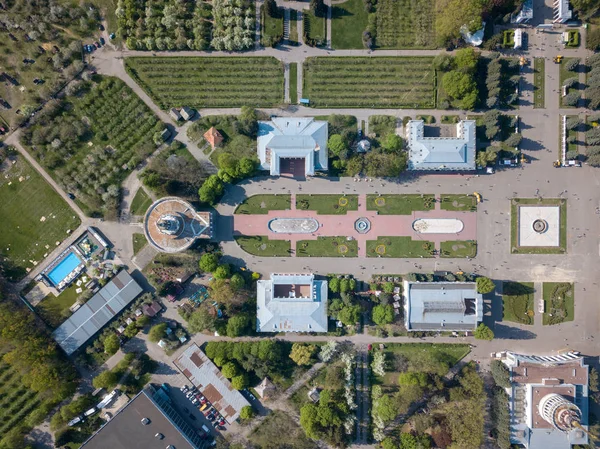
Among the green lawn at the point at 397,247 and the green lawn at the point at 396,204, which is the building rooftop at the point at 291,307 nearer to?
the green lawn at the point at 397,247

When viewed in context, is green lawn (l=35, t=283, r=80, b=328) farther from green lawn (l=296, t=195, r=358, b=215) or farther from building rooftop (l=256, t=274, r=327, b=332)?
green lawn (l=296, t=195, r=358, b=215)

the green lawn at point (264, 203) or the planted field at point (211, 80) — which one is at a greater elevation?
the planted field at point (211, 80)

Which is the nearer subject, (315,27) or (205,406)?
(205,406)

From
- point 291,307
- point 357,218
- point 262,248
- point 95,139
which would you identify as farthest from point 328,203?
point 95,139

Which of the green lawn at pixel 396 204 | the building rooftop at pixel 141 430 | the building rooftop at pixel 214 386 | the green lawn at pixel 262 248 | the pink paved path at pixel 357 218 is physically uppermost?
the green lawn at pixel 396 204

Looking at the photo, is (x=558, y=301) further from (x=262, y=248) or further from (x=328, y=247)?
(x=262, y=248)

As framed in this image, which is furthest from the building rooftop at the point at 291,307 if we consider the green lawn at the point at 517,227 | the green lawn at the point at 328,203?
the green lawn at the point at 517,227

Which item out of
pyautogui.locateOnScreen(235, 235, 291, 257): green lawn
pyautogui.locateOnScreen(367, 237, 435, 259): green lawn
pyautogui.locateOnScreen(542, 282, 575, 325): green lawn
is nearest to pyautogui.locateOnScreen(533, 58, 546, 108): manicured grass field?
pyautogui.locateOnScreen(367, 237, 435, 259): green lawn
